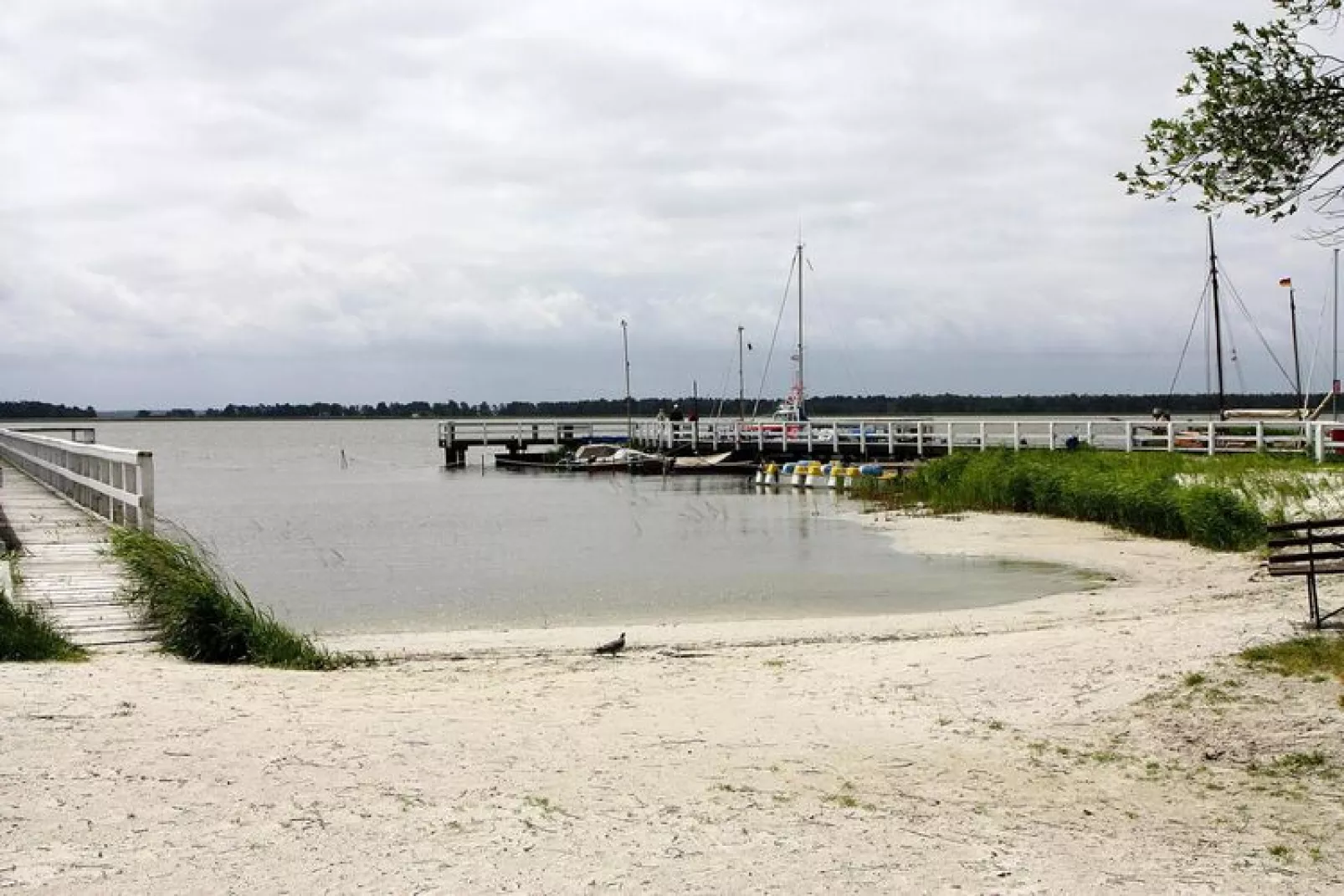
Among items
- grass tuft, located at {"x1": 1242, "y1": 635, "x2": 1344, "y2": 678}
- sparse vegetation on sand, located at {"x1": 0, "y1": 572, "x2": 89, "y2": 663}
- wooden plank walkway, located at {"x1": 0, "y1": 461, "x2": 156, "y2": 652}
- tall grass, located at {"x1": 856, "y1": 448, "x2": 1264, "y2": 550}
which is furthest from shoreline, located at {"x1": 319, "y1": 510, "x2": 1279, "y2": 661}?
grass tuft, located at {"x1": 1242, "y1": 635, "x2": 1344, "y2": 678}

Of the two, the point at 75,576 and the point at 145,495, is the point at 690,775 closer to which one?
Answer: the point at 75,576

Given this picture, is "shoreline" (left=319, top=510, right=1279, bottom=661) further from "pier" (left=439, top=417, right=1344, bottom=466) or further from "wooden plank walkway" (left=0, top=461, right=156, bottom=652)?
"pier" (left=439, top=417, right=1344, bottom=466)

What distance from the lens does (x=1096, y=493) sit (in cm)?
2514

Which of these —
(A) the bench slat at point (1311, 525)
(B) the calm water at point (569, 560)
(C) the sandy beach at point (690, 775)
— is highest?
(A) the bench slat at point (1311, 525)

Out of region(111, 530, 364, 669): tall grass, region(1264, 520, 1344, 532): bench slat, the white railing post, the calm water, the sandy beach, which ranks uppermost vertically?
the white railing post

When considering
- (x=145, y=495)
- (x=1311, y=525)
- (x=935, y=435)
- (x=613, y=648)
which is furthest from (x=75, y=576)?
(x=935, y=435)

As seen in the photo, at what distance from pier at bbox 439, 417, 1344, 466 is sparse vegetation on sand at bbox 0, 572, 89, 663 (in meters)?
25.4

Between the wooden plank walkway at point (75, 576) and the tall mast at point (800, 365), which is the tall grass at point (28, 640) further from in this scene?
the tall mast at point (800, 365)

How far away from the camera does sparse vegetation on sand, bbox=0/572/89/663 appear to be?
895 centimetres

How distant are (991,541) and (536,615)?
10699 millimetres

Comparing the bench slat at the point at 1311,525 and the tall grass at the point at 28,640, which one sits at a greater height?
the bench slat at the point at 1311,525

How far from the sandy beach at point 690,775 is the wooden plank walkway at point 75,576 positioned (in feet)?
3.87

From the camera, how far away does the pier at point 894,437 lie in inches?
1278

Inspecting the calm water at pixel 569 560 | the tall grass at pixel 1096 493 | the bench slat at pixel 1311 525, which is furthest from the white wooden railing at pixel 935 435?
the bench slat at pixel 1311 525
